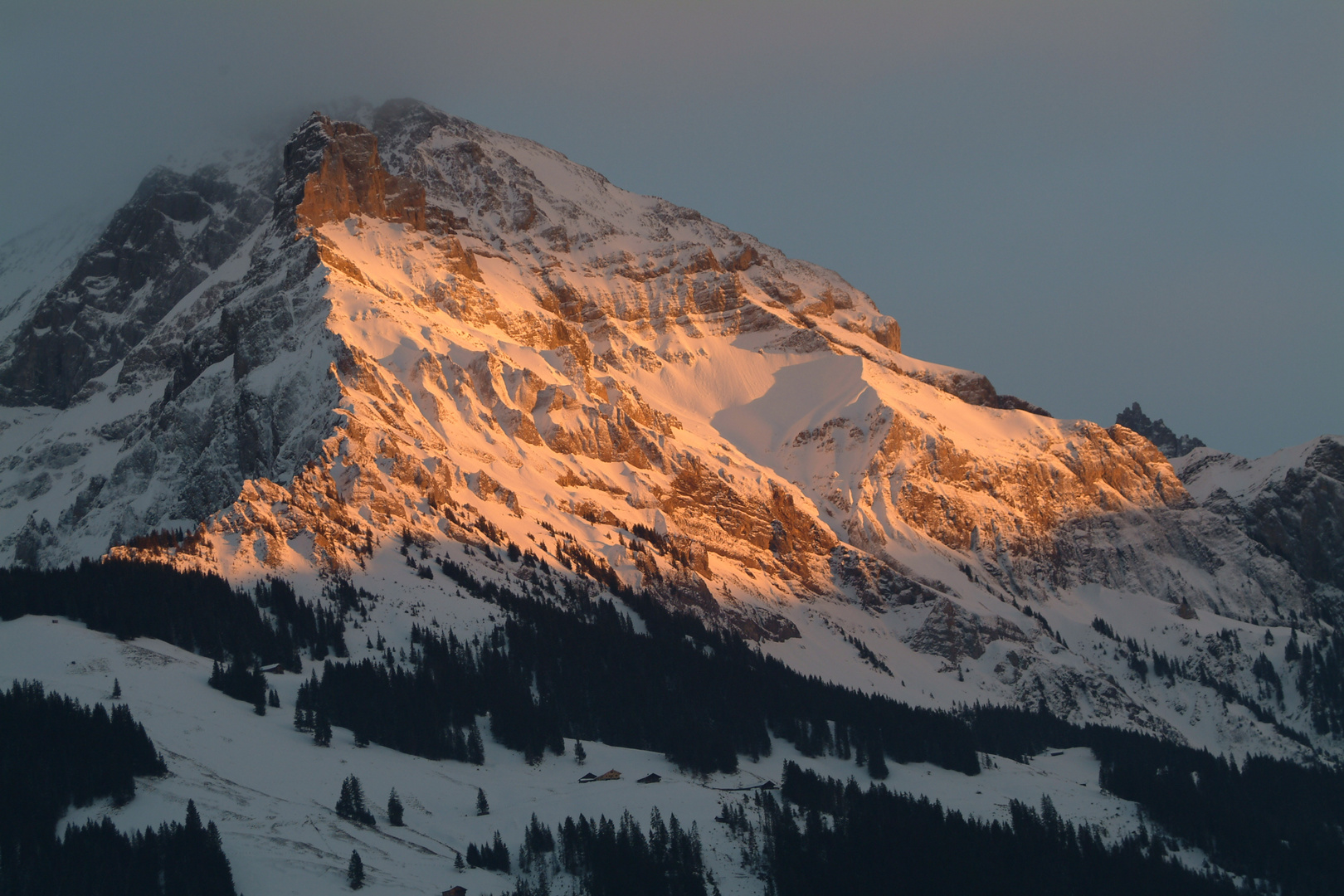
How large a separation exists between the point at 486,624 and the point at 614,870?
60525 mm

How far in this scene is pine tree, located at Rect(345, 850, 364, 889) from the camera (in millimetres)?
110688

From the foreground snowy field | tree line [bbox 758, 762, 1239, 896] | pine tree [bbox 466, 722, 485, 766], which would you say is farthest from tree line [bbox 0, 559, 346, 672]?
tree line [bbox 758, 762, 1239, 896]

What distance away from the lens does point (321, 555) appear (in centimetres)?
18138

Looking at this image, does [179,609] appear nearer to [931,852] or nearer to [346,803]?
[346,803]

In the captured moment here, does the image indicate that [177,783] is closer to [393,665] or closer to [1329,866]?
[393,665]

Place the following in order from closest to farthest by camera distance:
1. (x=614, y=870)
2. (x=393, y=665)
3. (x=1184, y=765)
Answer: (x=614, y=870)
(x=393, y=665)
(x=1184, y=765)

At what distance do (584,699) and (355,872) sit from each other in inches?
2382

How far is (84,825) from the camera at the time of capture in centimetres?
11044

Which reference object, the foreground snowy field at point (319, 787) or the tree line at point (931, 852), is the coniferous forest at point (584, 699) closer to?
the foreground snowy field at point (319, 787)

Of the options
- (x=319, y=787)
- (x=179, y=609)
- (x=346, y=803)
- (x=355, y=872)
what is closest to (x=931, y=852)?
(x=346, y=803)

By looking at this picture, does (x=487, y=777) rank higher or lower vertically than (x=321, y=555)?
lower

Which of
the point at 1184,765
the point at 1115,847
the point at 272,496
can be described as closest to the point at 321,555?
the point at 272,496

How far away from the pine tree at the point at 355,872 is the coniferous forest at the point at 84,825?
8724 millimetres

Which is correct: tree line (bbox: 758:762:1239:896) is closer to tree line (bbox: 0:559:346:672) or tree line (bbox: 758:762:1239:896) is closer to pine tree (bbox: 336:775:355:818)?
pine tree (bbox: 336:775:355:818)
